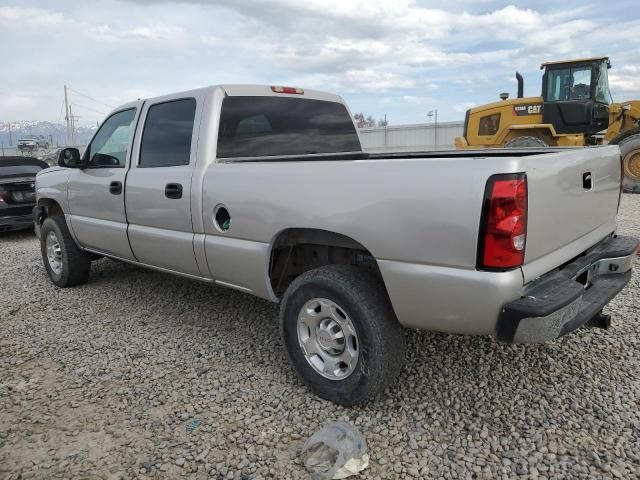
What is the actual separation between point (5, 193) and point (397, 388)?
832 centimetres

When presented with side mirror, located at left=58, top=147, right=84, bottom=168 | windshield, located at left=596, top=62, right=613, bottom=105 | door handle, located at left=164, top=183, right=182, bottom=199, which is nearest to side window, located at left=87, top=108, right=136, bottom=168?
side mirror, located at left=58, top=147, right=84, bottom=168

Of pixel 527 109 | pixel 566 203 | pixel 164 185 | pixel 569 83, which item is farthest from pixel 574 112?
pixel 164 185

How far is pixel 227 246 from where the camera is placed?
335cm

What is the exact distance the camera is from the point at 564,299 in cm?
231

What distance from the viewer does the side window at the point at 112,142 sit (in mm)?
4465

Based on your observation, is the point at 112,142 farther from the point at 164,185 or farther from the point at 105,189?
the point at 164,185

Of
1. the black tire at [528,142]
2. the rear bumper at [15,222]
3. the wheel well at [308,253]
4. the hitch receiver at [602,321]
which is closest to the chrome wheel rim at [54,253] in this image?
the wheel well at [308,253]

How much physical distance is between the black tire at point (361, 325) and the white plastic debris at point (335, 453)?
28 cm

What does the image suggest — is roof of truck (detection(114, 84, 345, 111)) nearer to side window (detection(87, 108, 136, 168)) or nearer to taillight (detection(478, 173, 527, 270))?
side window (detection(87, 108, 136, 168))

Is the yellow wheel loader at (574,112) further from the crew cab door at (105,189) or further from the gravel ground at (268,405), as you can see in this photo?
the crew cab door at (105,189)

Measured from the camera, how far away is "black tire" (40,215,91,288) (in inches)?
210

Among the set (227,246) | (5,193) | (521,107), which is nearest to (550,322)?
(227,246)

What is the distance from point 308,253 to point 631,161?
10.6 m

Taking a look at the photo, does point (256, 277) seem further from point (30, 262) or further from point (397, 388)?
point (30, 262)
